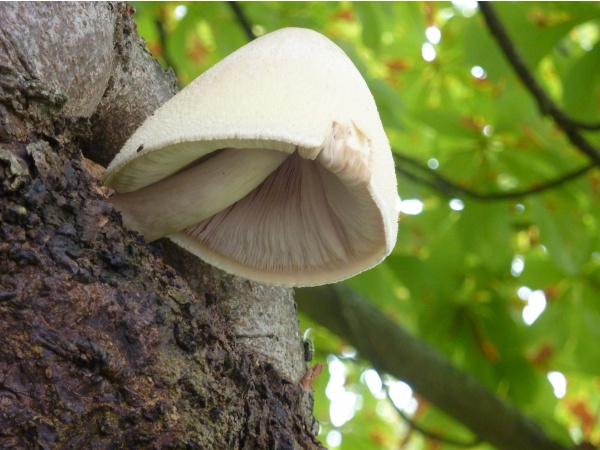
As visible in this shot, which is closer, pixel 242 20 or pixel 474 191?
pixel 242 20

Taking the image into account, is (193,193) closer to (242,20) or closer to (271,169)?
(271,169)

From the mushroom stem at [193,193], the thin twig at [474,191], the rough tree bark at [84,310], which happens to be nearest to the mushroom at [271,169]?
the mushroom stem at [193,193]

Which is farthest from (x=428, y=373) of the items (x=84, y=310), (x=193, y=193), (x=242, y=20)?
(x=84, y=310)

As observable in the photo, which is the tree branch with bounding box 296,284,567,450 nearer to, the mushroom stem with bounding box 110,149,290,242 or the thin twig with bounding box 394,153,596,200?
the thin twig with bounding box 394,153,596,200

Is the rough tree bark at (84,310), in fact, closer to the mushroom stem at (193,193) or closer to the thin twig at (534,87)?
the mushroom stem at (193,193)

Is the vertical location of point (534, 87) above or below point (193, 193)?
below

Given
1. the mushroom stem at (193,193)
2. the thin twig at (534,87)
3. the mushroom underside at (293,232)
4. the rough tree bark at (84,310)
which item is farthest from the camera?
the thin twig at (534,87)
